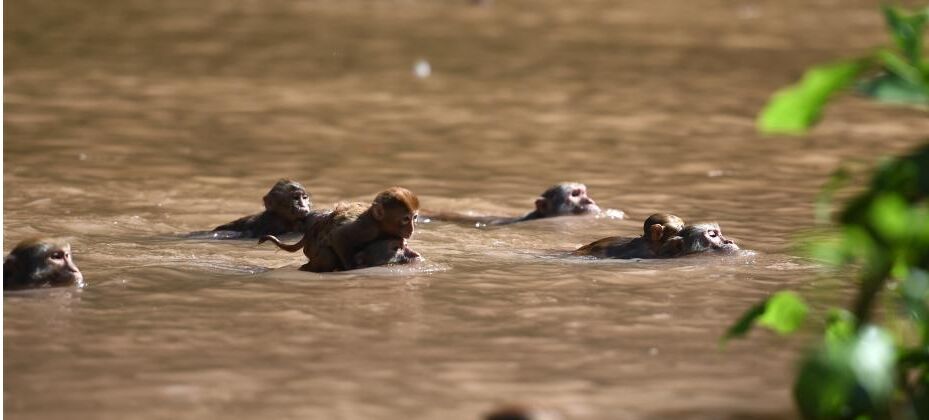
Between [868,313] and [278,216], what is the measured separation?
4742 mm

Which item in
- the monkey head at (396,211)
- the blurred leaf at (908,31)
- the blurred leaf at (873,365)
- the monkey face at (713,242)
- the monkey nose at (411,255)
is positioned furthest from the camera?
the monkey face at (713,242)

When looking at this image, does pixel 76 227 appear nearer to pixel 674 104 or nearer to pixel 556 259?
pixel 556 259

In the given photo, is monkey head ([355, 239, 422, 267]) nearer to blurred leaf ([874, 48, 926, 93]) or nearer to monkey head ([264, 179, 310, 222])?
monkey head ([264, 179, 310, 222])

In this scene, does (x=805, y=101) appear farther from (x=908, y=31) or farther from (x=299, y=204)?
(x=299, y=204)

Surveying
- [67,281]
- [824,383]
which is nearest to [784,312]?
[824,383]

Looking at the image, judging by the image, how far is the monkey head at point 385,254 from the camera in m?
8.03

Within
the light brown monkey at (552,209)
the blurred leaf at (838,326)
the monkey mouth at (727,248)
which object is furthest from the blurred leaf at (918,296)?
the light brown monkey at (552,209)

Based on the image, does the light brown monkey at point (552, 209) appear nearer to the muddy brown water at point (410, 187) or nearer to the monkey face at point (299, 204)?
the muddy brown water at point (410, 187)

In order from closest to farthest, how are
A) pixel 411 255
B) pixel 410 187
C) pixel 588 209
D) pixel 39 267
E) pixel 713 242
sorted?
pixel 39 267 → pixel 411 255 → pixel 713 242 → pixel 588 209 → pixel 410 187

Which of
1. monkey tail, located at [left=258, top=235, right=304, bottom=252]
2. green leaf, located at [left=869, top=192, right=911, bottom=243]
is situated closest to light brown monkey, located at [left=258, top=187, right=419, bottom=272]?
monkey tail, located at [left=258, top=235, right=304, bottom=252]

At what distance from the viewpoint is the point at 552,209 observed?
9.79m

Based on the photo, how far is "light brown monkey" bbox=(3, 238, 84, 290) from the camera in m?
7.32

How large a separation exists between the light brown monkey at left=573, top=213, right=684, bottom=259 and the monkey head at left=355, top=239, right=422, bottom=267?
3.14 ft

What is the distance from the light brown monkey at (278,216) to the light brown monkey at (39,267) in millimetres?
1842
